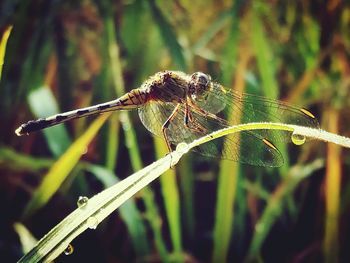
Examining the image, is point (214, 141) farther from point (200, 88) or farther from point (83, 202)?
point (83, 202)

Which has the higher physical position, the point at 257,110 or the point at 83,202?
the point at 257,110

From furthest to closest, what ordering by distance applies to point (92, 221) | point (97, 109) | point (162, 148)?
point (162, 148) → point (97, 109) → point (92, 221)

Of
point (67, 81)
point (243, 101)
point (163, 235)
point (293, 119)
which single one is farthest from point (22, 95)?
point (293, 119)

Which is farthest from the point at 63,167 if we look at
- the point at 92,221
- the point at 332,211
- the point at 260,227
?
the point at 332,211

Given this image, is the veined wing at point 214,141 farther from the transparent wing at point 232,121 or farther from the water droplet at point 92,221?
the water droplet at point 92,221

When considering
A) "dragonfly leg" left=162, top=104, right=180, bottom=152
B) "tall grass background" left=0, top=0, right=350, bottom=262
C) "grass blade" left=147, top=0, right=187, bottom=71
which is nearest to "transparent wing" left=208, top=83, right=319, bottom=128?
"dragonfly leg" left=162, top=104, right=180, bottom=152

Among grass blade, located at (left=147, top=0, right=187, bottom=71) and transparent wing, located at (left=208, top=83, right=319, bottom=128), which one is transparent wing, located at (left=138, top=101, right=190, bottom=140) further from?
grass blade, located at (left=147, top=0, right=187, bottom=71)

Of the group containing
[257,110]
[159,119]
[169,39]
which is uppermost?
[169,39]

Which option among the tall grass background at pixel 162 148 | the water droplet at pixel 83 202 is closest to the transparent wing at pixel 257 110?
the tall grass background at pixel 162 148
